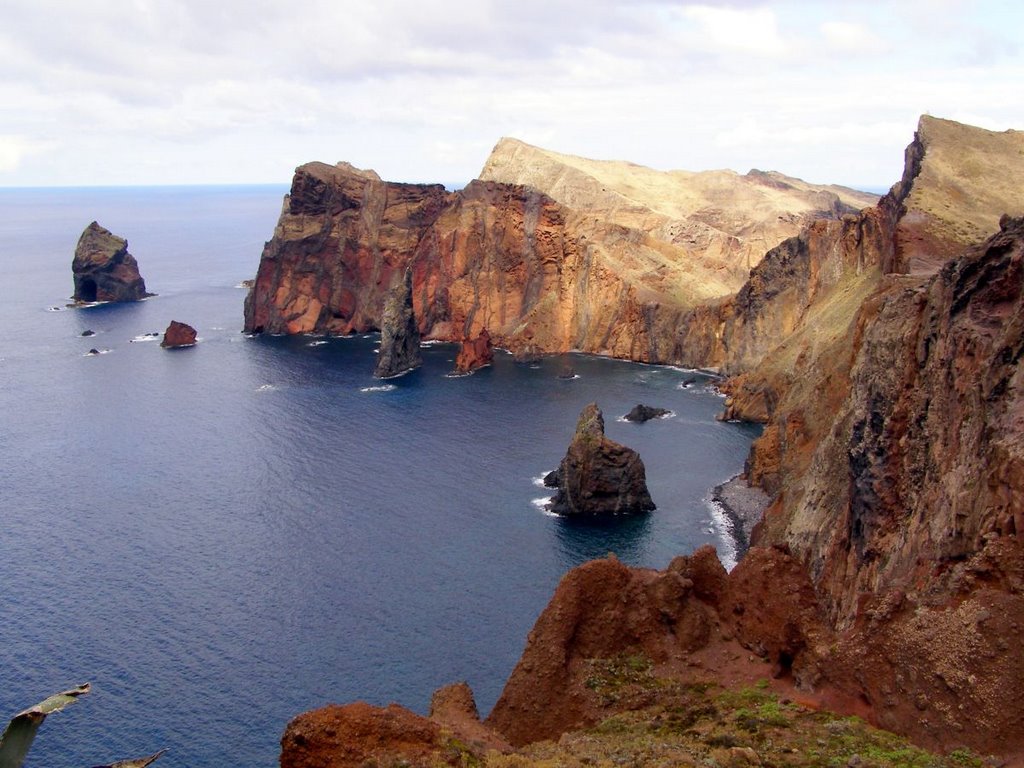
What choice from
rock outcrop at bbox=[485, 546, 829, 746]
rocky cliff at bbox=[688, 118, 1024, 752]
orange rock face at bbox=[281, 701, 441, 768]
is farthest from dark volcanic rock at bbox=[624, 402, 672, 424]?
orange rock face at bbox=[281, 701, 441, 768]

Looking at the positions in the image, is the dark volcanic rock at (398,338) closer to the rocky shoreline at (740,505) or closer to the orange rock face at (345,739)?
the rocky shoreline at (740,505)

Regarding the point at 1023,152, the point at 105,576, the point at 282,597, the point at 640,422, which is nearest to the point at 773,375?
the point at 640,422

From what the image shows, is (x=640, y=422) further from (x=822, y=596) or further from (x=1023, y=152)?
(x=822, y=596)

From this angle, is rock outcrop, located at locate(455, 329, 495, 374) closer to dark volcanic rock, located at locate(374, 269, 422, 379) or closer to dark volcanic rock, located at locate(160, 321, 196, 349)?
dark volcanic rock, located at locate(374, 269, 422, 379)

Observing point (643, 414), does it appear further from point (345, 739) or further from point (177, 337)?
point (345, 739)

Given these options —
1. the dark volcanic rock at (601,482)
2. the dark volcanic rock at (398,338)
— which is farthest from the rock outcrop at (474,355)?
the dark volcanic rock at (601,482)

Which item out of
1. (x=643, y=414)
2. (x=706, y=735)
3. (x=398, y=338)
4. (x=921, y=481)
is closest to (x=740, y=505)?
(x=643, y=414)
